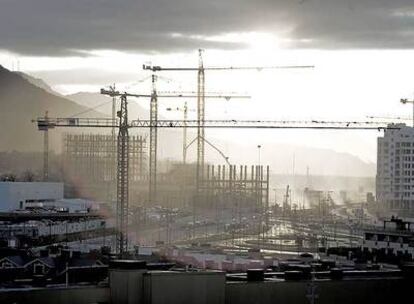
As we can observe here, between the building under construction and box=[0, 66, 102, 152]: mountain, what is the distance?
30893 mm

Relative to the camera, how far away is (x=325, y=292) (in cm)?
853

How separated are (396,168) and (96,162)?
29.0 m

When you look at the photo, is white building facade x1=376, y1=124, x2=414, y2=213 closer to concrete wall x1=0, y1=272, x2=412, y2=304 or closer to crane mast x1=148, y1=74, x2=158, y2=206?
crane mast x1=148, y1=74, x2=158, y2=206

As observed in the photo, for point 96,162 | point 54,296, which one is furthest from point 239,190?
point 54,296

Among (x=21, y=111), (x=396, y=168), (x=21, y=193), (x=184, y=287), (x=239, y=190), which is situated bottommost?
(x=184, y=287)

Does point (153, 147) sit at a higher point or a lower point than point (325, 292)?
higher

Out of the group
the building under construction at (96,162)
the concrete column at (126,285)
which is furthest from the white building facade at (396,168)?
the concrete column at (126,285)

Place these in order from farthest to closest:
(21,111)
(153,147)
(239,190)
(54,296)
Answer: (21,111) < (239,190) < (153,147) < (54,296)

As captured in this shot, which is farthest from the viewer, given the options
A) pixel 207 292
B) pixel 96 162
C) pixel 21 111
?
pixel 21 111

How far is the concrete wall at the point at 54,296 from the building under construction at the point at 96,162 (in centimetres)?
7049

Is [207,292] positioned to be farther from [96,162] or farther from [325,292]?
[96,162]

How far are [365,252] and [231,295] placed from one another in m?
15.2

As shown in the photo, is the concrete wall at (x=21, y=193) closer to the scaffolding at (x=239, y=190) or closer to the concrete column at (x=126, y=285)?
the scaffolding at (x=239, y=190)

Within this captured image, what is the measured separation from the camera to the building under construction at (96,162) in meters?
81.0
